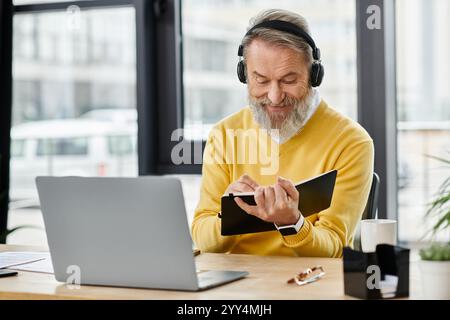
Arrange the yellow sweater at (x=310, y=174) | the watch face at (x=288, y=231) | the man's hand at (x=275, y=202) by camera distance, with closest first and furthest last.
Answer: the man's hand at (x=275, y=202), the watch face at (x=288, y=231), the yellow sweater at (x=310, y=174)

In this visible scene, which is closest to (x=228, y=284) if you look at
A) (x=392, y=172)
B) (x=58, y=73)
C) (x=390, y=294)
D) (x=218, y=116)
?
(x=390, y=294)

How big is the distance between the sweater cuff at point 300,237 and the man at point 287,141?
17cm

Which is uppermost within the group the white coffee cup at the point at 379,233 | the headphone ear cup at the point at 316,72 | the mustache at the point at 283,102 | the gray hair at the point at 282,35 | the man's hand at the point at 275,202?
the gray hair at the point at 282,35

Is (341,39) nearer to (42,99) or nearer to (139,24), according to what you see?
(139,24)

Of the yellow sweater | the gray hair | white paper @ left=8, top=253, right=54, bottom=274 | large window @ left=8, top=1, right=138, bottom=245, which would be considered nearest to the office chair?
the yellow sweater

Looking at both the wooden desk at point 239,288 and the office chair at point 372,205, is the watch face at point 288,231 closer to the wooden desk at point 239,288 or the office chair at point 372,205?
the wooden desk at point 239,288

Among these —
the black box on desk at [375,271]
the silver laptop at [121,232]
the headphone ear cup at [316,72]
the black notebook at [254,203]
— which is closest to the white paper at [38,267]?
the silver laptop at [121,232]

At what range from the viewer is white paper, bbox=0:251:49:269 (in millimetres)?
2062

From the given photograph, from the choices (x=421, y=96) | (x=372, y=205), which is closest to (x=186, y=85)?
(x=421, y=96)

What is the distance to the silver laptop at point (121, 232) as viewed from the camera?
1.59 metres

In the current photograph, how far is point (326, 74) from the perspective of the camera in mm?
3408

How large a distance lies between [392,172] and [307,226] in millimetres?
1343

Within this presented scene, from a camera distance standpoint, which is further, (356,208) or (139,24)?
(139,24)

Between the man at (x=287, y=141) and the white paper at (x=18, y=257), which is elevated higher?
the man at (x=287, y=141)
